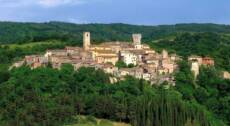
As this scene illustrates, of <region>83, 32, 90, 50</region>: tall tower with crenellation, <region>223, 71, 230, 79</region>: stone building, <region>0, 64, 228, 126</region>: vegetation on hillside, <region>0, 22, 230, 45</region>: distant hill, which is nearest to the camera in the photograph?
<region>0, 64, 228, 126</region>: vegetation on hillside

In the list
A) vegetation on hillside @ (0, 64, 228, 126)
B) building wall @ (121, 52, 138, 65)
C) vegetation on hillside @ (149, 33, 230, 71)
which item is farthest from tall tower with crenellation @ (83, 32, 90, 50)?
vegetation on hillside @ (149, 33, 230, 71)

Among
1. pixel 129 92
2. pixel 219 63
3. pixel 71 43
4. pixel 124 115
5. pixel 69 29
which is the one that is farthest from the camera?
pixel 69 29

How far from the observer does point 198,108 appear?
64.8 meters

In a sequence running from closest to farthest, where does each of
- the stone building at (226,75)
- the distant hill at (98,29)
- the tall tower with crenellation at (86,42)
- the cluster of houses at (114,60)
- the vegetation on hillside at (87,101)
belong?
the vegetation on hillside at (87,101) < the cluster of houses at (114,60) < the stone building at (226,75) < the tall tower with crenellation at (86,42) < the distant hill at (98,29)

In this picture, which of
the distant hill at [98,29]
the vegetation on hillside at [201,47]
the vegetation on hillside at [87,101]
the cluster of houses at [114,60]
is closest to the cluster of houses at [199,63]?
the vegetation on hillside at [201,47]

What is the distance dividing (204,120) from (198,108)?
1.81 meters

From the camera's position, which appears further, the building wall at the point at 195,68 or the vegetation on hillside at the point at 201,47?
the vegetation on hillside at the point at 201,47

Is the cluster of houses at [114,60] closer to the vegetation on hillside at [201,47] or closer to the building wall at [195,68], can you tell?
the building wall at [195,68]

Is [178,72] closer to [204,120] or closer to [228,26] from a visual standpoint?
[204,120]

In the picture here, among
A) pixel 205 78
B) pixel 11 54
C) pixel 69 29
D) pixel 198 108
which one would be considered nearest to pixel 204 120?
pixel 198 108

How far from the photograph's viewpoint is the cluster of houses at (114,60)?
72438mm

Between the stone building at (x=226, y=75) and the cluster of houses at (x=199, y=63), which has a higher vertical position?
the cluster of houses at (x=199, y=63)

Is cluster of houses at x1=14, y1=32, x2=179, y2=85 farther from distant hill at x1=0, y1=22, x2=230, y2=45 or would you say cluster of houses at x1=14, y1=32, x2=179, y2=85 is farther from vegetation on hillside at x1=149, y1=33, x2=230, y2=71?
distant hill at x1=0, y1=22, x2=230, y2=45

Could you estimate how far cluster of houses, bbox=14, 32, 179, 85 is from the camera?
7244 cm
